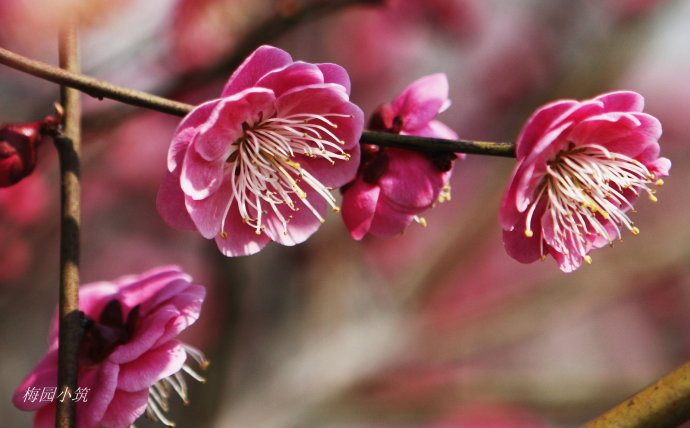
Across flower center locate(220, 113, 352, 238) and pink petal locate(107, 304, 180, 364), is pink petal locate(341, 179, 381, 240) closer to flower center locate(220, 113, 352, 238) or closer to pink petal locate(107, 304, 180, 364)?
flower center locate(220, 113, 352, 238)

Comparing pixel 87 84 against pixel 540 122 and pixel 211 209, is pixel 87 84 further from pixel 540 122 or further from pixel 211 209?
pixel 540 122

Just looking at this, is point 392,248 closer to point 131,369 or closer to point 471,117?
point 471,117

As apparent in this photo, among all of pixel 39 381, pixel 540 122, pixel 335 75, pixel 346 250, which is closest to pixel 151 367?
pixel 39 381

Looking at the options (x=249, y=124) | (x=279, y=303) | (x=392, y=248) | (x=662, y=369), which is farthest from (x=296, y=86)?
(x=392, y=248)

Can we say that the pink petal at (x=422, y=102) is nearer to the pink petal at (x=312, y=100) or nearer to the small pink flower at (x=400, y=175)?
the small pink flower at (x=400, y=175)

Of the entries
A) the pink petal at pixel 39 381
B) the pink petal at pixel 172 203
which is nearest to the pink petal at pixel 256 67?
the pink petal at pixel 172 203

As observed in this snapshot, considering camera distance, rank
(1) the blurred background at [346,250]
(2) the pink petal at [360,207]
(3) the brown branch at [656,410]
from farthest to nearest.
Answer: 1. (1) the blurred background at [346,250]
2. (2) the pink petal at [360,207]
3. (3) the brown branch at [656,410]
